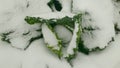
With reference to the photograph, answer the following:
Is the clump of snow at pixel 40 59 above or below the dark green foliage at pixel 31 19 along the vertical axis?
below

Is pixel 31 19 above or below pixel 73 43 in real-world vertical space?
above

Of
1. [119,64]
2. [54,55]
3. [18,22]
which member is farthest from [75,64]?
[18,22]

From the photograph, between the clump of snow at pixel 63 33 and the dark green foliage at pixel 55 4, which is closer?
the clump of snow at pixel 63 33

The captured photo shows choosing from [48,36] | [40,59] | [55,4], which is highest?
[55,4]

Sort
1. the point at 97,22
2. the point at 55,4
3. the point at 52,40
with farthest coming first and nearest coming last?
the point at 55,4, the point at 97,22, the point at 52,40

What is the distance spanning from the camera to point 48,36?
5.02 feet

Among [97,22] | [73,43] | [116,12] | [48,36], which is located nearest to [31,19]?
[48,36]

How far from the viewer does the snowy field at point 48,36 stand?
1.55 meters

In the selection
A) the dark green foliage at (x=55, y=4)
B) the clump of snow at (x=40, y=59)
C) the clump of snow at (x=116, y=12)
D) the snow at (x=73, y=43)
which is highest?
the dark green foliage at (x=55, y=4)

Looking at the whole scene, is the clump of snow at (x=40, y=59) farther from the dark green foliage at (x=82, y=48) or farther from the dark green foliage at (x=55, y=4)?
the dark green foliage at (x=55, y=4)

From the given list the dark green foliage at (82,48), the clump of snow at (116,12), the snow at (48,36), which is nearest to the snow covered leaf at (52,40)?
the snow at (48,36)

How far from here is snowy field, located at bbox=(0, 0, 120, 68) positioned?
1.55 metres

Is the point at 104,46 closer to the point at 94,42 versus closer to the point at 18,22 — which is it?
the point at 94,42

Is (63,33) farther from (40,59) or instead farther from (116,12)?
(116,12)
